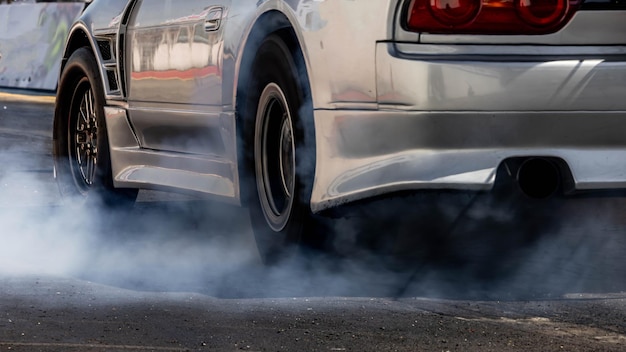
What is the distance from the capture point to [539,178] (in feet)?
17.1

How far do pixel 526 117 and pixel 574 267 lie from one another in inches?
45.2

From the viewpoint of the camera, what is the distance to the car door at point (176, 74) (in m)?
6.33

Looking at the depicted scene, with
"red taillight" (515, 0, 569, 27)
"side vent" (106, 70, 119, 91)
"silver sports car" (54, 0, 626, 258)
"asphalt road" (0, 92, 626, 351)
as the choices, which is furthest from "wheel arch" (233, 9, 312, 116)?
"side vent" (106, 70, 119, 91)

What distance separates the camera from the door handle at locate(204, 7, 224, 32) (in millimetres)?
6227

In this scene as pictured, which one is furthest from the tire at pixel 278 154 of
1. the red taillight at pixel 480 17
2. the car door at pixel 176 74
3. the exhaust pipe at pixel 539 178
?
the exhaust pipe at pixel 539 178

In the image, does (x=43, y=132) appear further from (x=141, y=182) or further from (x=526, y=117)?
(x=526, y=117)

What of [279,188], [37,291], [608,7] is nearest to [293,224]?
[279,188]

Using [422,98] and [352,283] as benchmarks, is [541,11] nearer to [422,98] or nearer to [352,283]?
[422,98]

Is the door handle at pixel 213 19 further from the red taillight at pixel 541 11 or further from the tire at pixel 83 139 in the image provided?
the red taillight at pixel 541 11

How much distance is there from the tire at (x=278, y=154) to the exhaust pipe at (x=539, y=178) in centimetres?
75

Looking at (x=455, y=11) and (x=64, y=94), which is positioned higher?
(x=455, y=11)

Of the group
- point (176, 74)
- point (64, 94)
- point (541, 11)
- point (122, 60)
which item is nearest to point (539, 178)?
point (541, 11)

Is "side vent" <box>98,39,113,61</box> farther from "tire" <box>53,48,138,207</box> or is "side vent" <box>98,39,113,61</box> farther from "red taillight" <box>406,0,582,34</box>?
"red taillight" <box>406,0,582,34</box>

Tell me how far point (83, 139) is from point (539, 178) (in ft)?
11.0
